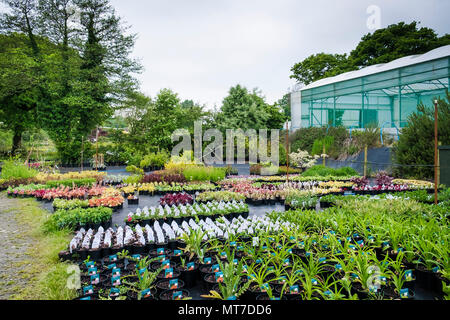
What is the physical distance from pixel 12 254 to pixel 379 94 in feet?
65.5

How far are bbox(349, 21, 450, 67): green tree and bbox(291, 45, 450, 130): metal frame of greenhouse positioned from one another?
497 cm

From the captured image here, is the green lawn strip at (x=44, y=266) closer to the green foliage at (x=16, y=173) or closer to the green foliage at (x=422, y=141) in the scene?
the green foliage at (x=16, y=173)

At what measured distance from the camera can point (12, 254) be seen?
13.2ft

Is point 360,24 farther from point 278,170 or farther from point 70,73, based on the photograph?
point 70,73

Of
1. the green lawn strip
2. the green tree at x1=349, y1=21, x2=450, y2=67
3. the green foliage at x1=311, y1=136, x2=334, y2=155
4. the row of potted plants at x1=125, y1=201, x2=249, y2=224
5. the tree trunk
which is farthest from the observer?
the green tree at x1=349, y1=21, x2=450, y2=67

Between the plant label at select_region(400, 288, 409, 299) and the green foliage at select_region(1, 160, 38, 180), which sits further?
the green foliage at select_region(1, 160, 38, 180)

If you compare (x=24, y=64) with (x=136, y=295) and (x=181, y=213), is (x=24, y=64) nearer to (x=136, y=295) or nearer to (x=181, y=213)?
(x=181, y=213)

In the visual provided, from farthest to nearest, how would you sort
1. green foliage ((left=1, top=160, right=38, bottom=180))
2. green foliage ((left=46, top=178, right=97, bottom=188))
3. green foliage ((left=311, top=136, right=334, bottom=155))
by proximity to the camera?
green foliage ((left=311, top=136, right=334, bottom=155)) → green foliage ((left=1, top=160, right=38, bottom=180)) → green foliage ((left=46, top=178, right=97, bottom=188))

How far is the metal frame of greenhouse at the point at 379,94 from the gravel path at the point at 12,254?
14.0 metres

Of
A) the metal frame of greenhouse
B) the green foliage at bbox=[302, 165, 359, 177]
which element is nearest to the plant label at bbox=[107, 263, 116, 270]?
the green foliage at bbox=[302, 165, 359, 177]

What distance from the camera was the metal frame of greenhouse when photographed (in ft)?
45.4

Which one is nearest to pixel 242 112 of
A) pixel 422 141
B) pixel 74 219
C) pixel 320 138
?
pixel 320 138

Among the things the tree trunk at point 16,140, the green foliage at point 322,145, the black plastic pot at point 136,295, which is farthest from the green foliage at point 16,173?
the green foliage at point 322,145

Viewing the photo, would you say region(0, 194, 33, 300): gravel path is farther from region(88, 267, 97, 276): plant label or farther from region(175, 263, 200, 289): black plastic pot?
Answer: region(175, 263, 200, 289): black plastic pot
